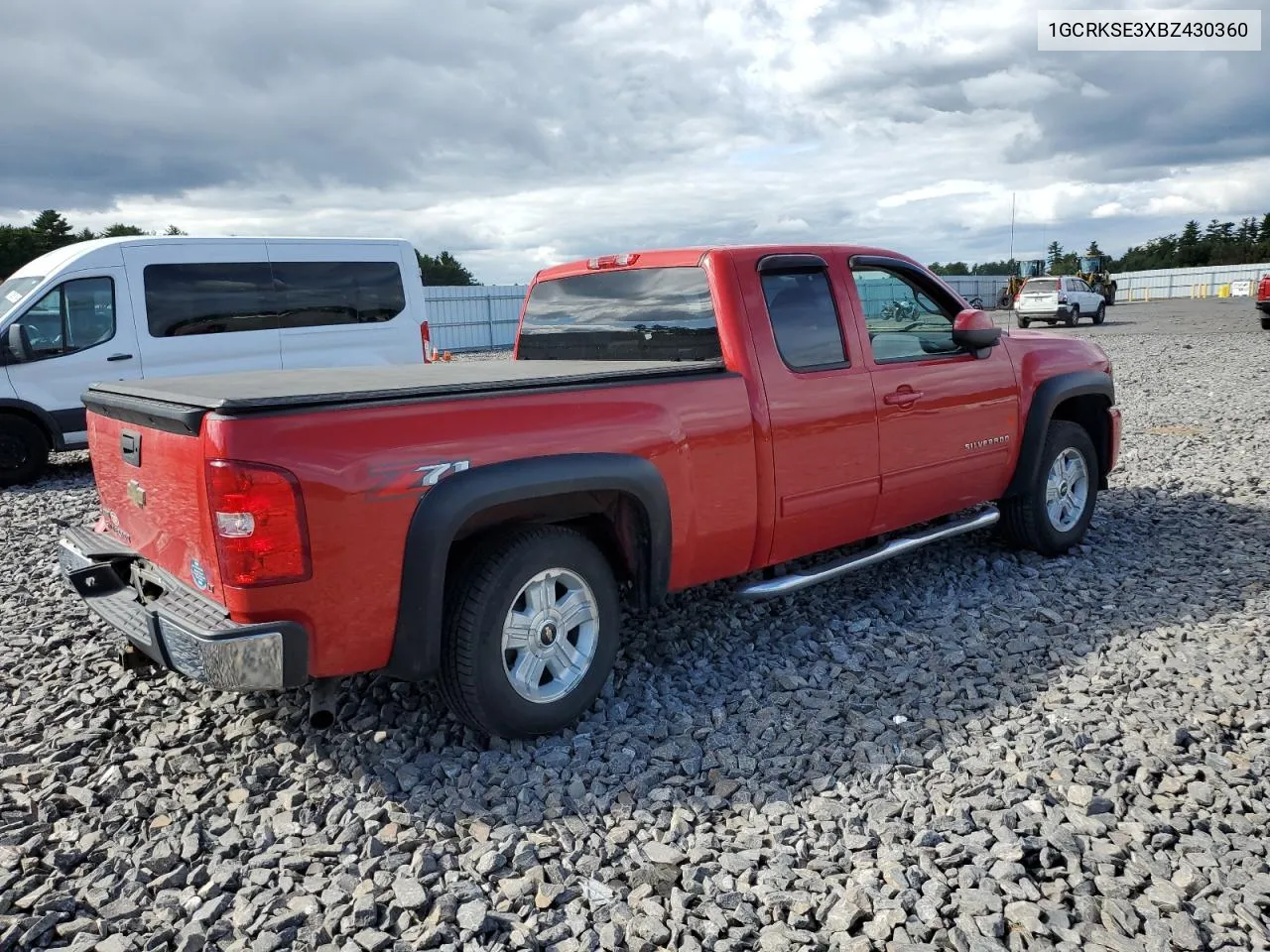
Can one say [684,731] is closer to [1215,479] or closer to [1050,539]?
[1050,539]

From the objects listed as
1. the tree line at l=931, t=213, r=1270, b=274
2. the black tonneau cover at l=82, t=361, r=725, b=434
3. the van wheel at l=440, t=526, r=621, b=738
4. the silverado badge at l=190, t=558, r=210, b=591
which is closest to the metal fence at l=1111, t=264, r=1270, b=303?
the tree line at l=931, t=213, r=1270, b=274

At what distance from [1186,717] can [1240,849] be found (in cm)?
90

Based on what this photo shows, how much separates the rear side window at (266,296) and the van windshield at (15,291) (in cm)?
104

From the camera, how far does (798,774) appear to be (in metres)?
3.40

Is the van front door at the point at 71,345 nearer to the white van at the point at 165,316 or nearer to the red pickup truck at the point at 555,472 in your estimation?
the white van at the point at 165,316

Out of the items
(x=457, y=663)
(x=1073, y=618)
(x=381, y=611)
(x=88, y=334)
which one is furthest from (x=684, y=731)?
(x=88, y=334)

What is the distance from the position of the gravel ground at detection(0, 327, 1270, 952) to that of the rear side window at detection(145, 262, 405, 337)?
5.32 m

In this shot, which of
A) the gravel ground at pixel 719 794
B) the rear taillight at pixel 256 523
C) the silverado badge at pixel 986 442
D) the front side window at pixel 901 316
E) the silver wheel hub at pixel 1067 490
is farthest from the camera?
the silver wheel hub at pixel 1067 490

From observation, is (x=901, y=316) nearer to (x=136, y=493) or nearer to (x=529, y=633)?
(x=529, y=633)

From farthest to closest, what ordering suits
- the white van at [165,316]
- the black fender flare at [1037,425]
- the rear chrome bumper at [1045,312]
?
1. the rear chrome bumper at [1045,312]
2. the white van at [165,316]
3. the black fender flare at [1037,425]

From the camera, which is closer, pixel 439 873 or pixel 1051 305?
pixel 439 873

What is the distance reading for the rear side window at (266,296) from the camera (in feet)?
31.5

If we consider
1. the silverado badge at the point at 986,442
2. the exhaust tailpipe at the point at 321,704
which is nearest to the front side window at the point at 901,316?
the silverado badge at the point at 986,442

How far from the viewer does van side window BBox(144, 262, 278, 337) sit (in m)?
9.55
